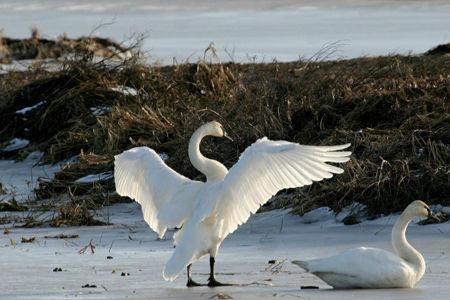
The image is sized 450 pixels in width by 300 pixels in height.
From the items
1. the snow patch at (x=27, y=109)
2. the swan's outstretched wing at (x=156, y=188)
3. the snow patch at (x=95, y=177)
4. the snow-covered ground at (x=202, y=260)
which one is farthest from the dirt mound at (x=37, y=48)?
the swan's outstretched wing at (x=156, y=188)

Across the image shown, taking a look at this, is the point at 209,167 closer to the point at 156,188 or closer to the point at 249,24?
the point at 156,188

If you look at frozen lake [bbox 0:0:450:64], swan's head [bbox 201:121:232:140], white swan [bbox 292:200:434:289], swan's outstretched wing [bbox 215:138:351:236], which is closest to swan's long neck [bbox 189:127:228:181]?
swan's head [bbox 201:121:232:140]

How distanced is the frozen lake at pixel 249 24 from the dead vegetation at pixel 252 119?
5.98 m

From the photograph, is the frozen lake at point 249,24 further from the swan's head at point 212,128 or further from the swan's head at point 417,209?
the swan's head at point 417,209

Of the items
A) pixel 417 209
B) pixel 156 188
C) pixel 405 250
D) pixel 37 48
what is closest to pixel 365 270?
pixel 405 250

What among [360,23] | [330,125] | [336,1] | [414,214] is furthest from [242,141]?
[336,1]

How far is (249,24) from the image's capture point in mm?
31219

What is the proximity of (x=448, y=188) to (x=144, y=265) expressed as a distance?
9.85 ft

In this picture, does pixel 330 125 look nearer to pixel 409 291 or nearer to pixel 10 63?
pixel 409 291

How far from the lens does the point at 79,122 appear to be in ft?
51.2

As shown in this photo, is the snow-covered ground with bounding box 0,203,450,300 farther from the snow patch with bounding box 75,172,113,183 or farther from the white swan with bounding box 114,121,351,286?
the snow patch with bounding box 75,172,113,183

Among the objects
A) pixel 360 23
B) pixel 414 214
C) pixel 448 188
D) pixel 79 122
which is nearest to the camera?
pixel 414 214

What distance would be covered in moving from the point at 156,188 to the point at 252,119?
3.97 metres

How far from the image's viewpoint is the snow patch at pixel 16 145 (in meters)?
16.3
